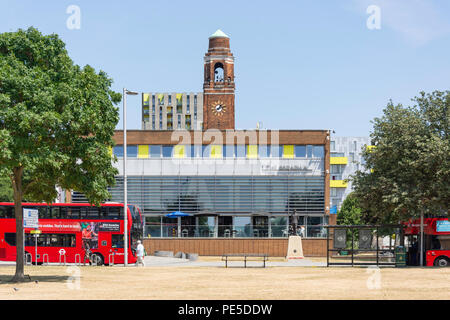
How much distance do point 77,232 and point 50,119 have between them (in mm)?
20624

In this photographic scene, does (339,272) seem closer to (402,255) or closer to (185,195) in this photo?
(402,255)

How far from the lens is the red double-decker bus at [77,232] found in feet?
154

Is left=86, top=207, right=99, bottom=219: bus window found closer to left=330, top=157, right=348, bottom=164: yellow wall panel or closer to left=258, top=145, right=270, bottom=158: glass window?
left=258, top=145, right=270, bottom=158: glass window

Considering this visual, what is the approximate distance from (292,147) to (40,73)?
147ft

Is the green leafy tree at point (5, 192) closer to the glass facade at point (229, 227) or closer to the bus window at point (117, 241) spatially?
the glass facade at point (229, 227)

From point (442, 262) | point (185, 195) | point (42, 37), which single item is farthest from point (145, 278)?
point (185, 195)

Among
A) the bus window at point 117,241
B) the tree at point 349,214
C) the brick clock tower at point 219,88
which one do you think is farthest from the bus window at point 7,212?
the brick clock tower at point 219,88

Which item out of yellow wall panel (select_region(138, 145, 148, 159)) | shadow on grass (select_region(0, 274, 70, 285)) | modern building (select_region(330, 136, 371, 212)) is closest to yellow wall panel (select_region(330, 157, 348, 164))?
modern building (select_region(330, 136, 371, 212))

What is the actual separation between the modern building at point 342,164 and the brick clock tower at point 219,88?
86.2 feet

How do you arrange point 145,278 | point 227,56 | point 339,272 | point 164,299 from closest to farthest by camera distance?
1. point 164,299
2. point 145,278
3. point 339,272
4. point 227,56

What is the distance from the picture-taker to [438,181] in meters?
41.8

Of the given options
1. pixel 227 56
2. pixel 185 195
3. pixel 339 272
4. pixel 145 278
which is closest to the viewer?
pixel 145 278

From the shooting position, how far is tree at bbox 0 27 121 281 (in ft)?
90.4

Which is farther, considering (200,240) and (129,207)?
(200,240)
